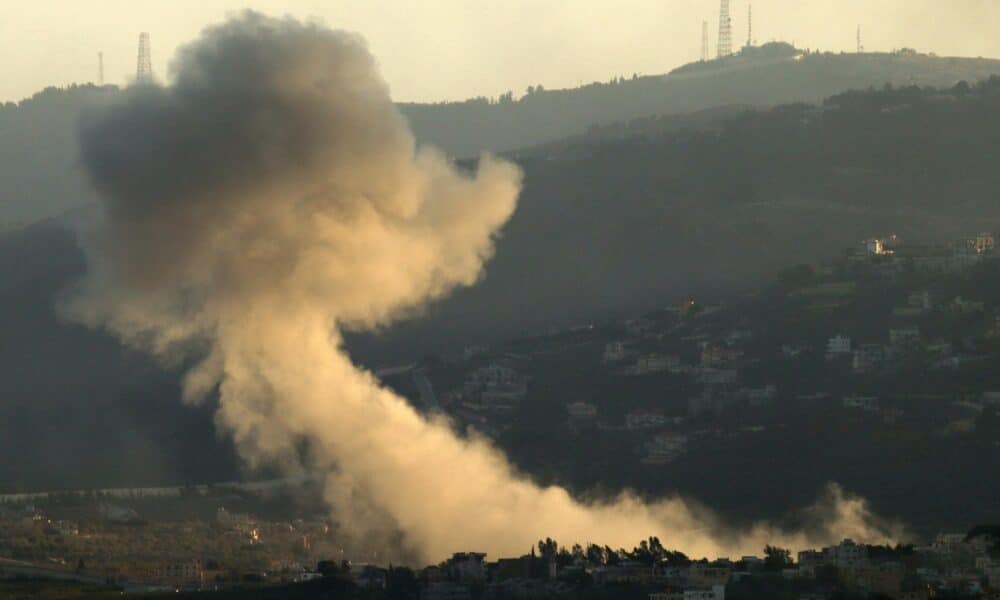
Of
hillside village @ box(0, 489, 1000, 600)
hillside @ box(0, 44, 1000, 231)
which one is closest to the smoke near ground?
hillside village @ box(0, 489, 1000, 600)

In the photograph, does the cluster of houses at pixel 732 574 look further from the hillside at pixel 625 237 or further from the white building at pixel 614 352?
the white building at pixel 614 352

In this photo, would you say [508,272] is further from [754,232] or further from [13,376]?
[13,376]

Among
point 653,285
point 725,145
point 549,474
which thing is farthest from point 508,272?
point 549,474

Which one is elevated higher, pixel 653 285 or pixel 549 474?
pixel 653 285

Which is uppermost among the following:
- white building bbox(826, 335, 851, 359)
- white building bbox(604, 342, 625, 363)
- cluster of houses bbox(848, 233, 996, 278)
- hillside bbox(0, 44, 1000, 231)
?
hillside bbox(0, 44, 1000, 231)

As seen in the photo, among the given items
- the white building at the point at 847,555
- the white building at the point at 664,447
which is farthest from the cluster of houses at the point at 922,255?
the white building at the point at 847,555

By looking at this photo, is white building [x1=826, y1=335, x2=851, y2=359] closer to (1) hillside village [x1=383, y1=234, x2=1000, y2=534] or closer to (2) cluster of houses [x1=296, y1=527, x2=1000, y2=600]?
(1) hillside village [x1=383, y1=234, x2=1000, y2=534]

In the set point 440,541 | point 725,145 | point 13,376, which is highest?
point 725,145

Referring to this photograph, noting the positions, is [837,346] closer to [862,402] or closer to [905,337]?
[905,337]

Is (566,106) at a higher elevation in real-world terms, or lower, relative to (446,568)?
higher

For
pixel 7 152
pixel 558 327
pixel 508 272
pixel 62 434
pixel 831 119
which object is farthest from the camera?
pixel 7 152

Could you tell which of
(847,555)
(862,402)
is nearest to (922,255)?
(862,402)
